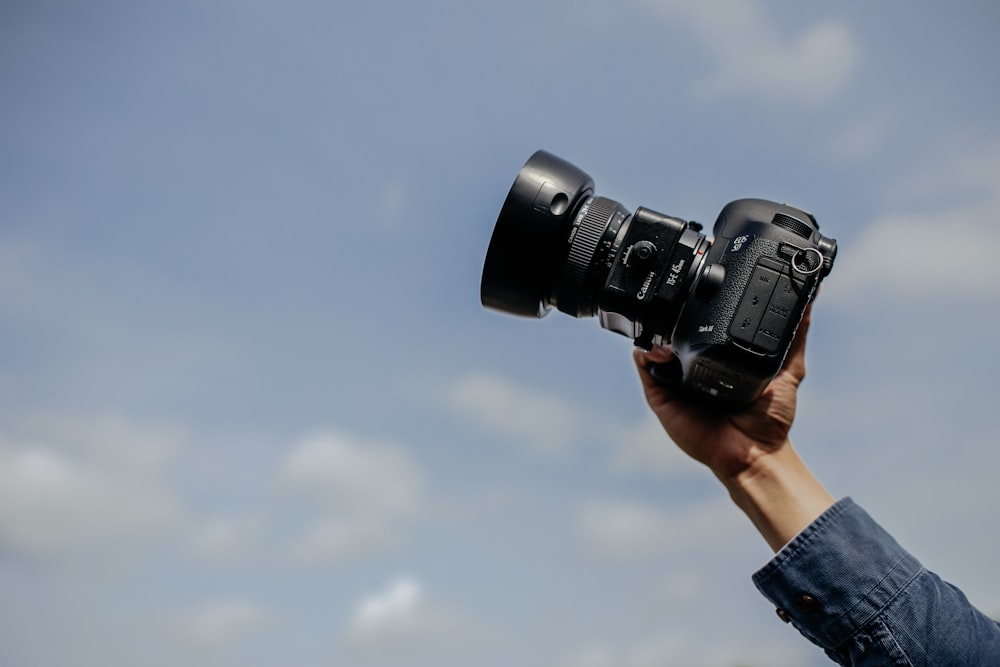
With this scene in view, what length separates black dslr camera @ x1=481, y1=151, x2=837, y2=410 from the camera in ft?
8.71

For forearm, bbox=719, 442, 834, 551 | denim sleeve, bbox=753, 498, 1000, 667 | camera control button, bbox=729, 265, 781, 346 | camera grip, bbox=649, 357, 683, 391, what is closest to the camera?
denim sleeve, bbox=753, 498, 1000, 667

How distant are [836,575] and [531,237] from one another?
5.37 ft

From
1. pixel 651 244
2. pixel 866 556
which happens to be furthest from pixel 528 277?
pixel 866 556

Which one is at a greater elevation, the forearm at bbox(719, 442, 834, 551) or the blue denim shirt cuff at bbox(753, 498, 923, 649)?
the forearm at bbox(719, 442, 834, 551)

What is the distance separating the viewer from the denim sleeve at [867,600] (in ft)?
5.64

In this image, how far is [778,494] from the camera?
2211 mm

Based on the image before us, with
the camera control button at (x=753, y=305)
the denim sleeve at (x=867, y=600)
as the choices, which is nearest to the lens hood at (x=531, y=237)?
the camera control button at (x=753, y=305)

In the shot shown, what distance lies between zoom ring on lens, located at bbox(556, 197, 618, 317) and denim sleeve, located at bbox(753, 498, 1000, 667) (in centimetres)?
134

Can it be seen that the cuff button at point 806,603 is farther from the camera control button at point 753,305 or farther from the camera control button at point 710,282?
the camera control button at point 710,282

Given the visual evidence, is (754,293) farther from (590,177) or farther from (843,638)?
(843,638)

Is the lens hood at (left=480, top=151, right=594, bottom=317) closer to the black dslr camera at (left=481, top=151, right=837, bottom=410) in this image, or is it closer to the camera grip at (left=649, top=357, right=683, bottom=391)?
the black dslr camera at (left=481, top=151, right=837, bottom=410)

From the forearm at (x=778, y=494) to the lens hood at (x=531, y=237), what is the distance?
1049 millimetres

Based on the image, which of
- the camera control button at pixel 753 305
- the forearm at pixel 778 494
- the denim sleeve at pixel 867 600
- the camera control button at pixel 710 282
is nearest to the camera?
the denim sleeve at pixel 867 600

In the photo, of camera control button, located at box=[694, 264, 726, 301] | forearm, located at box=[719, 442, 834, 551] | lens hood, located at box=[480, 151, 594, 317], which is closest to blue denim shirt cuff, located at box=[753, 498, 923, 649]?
forearm, located at box=[719, 442, 834, 551]
